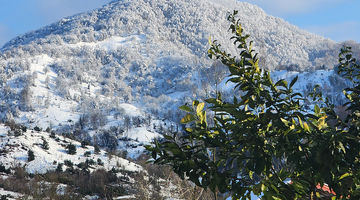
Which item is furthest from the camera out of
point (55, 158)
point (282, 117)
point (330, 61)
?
point (330, 61)

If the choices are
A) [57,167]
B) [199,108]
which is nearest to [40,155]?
[57,167]

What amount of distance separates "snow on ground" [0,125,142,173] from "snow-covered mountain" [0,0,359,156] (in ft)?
108

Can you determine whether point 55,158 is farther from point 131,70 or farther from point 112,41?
point 112,41

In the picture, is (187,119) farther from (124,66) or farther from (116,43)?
(116,43)

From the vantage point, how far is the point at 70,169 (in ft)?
61.3

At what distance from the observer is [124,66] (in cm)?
14488

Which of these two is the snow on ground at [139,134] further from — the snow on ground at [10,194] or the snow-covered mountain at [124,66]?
the snow on ground at [10,194]

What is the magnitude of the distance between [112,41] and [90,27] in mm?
16176

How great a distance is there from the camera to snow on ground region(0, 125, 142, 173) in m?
18.6

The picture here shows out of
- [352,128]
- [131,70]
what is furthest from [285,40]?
[352,128]

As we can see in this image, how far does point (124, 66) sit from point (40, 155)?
5021 inches

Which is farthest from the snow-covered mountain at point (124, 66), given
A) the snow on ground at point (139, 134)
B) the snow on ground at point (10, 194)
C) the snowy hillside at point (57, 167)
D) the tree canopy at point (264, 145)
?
the tree canopy at point (264, 145)

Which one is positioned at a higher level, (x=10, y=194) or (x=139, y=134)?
(x=139, y=134)

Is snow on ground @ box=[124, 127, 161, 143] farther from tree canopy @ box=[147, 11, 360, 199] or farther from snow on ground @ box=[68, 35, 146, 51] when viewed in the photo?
snow on ground @ box=[68, 35, 146, 51]
